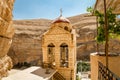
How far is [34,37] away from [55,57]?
22.0 metres

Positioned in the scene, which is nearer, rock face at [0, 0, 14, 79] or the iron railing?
rock face at [0, 0, 14, 79]

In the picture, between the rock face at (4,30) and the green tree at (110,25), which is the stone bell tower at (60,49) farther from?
the rock face at (4,30)

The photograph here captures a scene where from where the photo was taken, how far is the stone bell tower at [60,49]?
42.8 feet

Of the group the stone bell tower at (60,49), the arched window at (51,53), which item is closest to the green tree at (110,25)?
the stone bell tower at (60,49)

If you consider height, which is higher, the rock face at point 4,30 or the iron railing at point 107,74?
the rock face at point 4,30

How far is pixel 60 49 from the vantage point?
1346 cm

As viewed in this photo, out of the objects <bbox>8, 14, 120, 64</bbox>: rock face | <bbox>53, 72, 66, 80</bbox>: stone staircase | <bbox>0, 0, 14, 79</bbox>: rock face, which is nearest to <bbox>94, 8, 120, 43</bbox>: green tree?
<bbox>0, 0, 14, 79</bbox>: rock face

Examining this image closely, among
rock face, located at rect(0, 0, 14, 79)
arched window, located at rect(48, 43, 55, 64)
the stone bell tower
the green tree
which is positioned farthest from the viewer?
arched window, located at rect(48, 43, 55, 64)

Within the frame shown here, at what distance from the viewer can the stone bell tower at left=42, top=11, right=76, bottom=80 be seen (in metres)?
13.0

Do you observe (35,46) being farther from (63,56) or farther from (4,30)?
(4,30)

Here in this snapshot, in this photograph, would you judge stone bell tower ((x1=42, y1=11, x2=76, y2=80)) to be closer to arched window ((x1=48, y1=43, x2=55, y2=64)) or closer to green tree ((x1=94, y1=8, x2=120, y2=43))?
arched window ((x1=48, y1=43, x2=55, y2=64))

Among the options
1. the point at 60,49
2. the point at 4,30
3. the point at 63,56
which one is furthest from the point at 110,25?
the point at 63,56

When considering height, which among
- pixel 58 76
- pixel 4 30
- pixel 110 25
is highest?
pixel 110 25

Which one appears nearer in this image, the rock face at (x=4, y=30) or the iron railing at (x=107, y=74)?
the rock face at (x=4, y=30)
